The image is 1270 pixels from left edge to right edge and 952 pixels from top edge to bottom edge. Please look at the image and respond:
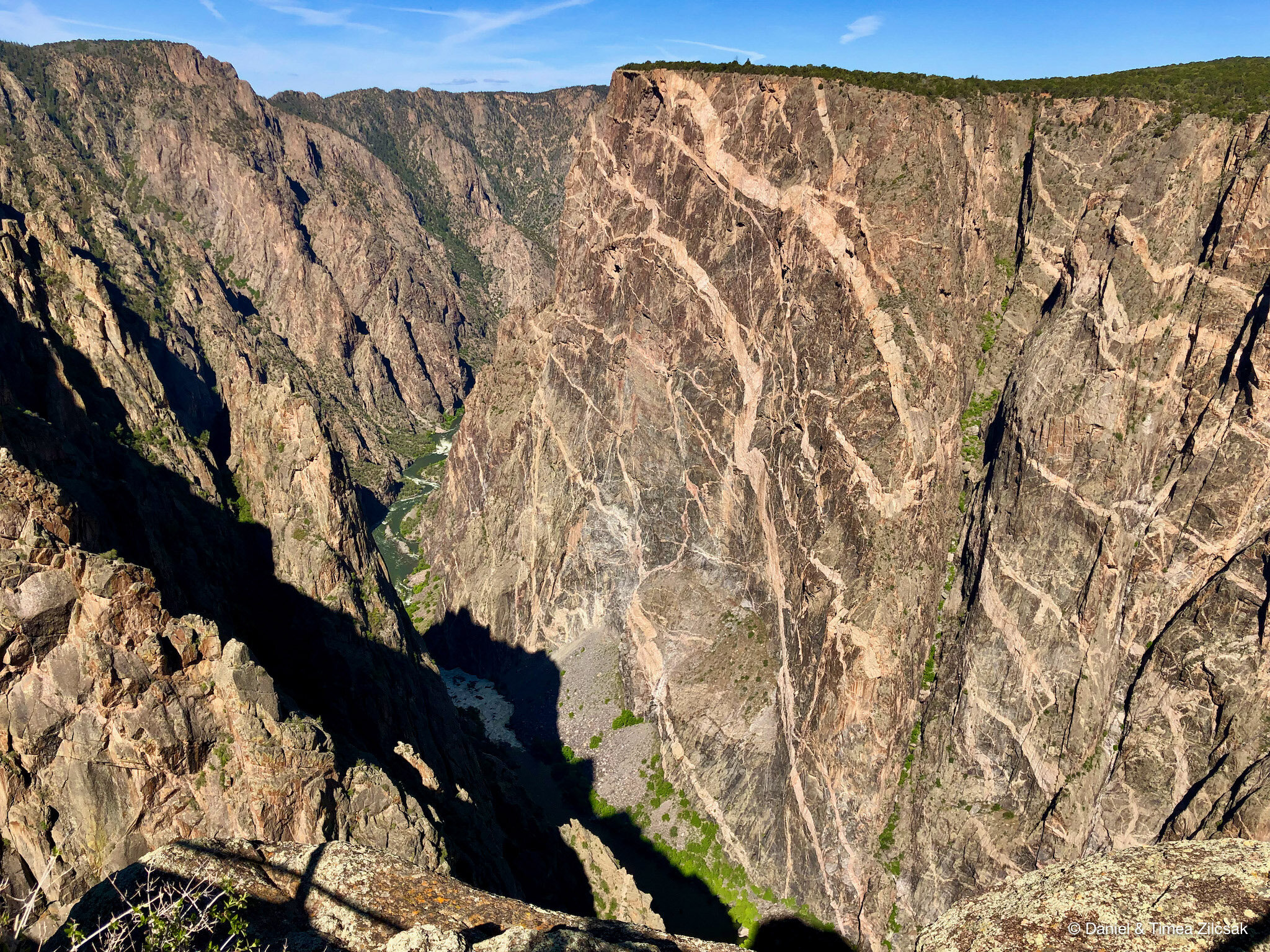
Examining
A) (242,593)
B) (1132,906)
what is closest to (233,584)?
(242,593)

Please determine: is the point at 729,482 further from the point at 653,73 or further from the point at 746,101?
the point at 653,73

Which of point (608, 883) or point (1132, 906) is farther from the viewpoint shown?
point (608, 883)

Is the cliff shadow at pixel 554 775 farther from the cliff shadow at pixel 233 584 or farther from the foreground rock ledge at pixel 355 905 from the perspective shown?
the foreground rock ledge at pixel 355 905

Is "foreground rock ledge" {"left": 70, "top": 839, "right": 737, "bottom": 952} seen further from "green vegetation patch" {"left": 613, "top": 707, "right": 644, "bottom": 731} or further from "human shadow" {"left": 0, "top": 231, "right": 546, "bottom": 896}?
"green vegetation patch" {"left": 613, "top": 707, "right": 644, "bottom": 731}

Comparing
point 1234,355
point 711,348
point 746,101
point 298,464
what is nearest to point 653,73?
point 746,101

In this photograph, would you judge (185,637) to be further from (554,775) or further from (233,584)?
(554,775)
